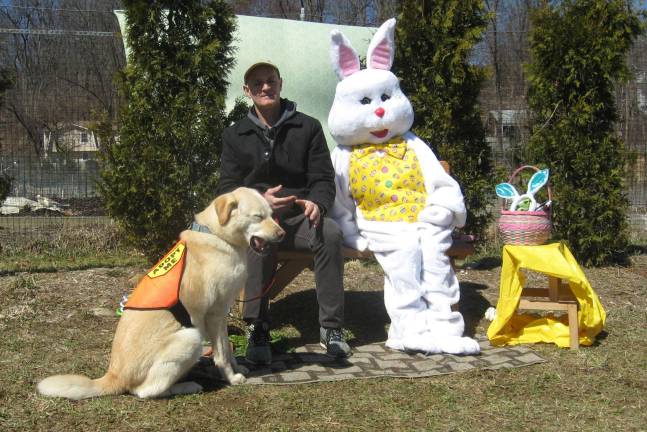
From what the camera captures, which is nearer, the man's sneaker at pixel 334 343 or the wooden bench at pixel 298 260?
the man's sneaker at pixel 334 343

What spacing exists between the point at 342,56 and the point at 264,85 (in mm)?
898

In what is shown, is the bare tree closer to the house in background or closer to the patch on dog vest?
the house in background

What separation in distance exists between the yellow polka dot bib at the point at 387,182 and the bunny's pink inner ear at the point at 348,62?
0.62m

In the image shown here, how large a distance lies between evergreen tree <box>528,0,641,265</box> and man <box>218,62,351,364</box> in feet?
10.7

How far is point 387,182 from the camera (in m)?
4.46

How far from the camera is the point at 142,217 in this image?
18.4ft

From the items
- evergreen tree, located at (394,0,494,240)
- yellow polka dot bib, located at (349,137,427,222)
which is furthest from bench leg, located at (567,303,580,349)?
evergreen tree, located at (394,0,494,240)

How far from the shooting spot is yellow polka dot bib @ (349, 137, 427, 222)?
4.41 metres

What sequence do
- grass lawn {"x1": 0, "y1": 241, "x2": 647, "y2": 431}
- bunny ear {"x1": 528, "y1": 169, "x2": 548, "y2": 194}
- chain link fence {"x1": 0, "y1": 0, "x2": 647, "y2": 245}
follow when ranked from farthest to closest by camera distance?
chain link fence {"x1": 0, "y1": 0, "x2": 647, "y2": 245} < bunny ear {"x1": 528, "y1": 169, "x2": 548, "y2": 194} < grass lawn {"x1": 0, "y1": 241, "x2": 647, "y2": 431}

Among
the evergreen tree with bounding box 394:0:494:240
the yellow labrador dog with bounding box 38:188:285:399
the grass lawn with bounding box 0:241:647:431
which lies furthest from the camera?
the evergreen tree with bounding box 394:0:494:240

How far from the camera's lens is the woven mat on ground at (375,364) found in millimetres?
3594

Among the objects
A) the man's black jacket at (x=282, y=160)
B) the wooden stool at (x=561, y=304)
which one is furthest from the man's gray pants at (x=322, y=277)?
the wooden stool at (x=561, y=304)

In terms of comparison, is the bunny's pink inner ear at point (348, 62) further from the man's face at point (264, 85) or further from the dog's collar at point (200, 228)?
the dog's collar at point (200, 228)

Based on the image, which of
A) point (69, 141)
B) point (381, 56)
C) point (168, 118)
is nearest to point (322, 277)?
point (381, 56)
